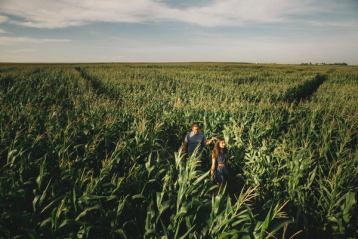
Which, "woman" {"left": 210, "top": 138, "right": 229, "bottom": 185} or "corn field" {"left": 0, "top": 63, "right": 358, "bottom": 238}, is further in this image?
"woman" {"left": 210, "top": 138, "right": 229, "bottom": 185}

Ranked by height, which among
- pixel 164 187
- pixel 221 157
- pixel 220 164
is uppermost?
pixel 164 187

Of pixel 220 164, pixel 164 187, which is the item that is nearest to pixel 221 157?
pixel 220 164

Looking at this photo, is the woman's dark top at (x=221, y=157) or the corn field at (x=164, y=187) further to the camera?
the woman's dark top at (x=221, y=157)

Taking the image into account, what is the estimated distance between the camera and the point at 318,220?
470 centimetres

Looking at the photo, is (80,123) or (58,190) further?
(80,123)

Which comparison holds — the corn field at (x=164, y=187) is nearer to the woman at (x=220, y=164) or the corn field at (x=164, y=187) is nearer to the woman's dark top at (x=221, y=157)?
the woman at (x=220, y=164)

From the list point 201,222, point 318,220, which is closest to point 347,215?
point 318,220

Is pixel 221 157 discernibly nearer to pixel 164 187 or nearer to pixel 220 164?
pixel 220 164

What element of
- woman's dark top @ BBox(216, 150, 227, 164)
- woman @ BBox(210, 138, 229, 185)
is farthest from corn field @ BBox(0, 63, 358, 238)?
woman's dark top @ BBox(216, 150, 227, 164)

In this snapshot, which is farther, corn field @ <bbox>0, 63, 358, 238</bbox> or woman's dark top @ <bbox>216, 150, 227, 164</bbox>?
woman's dark top @ <bbox>216, 150, 227, 164</bbox>

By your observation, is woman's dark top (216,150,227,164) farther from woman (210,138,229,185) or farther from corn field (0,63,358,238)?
corn field (0,63,358,238)

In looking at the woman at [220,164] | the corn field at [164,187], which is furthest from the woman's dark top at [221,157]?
the corn field at [164,187]

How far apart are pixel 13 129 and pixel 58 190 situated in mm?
3434

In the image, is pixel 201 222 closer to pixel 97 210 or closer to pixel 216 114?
pixel 97 210
